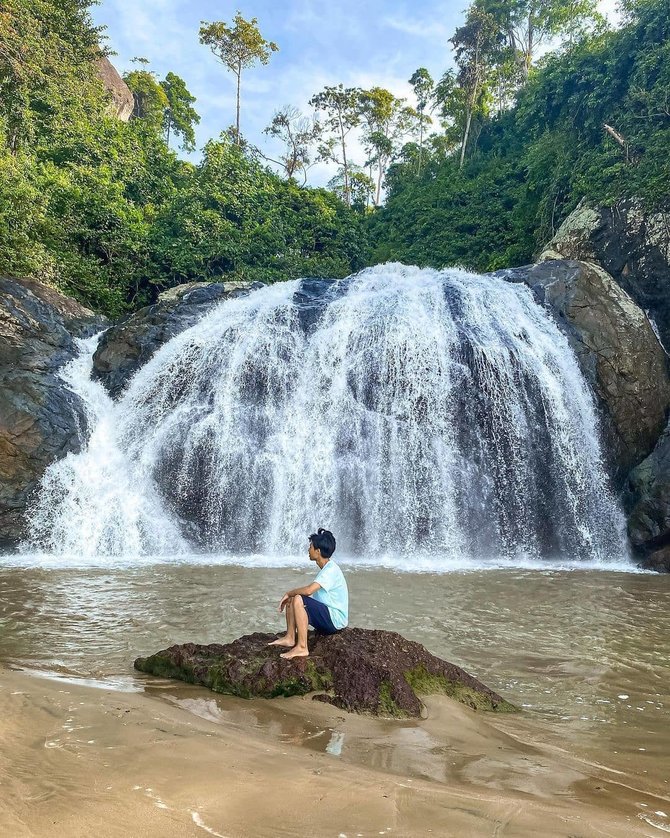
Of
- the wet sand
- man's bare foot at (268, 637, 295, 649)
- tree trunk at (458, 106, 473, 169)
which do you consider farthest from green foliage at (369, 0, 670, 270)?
the wet sand

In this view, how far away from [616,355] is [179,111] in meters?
42.7

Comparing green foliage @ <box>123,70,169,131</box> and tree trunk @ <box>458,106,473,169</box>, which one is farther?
green foliage @ <box>123,70,169,131</box>

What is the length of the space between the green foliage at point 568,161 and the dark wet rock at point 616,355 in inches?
143

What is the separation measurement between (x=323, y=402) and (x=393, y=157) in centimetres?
3275

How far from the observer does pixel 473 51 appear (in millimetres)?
35719

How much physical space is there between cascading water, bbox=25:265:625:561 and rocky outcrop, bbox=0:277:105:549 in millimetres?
399

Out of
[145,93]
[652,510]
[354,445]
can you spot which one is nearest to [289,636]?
[354,445]

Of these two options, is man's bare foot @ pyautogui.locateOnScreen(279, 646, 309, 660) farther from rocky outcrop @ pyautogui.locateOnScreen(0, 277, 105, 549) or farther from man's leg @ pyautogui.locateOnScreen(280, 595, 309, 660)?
rocky outcrop @ pyautogui.locateOnScreen(0, 277, 105, 549)

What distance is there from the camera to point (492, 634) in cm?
591

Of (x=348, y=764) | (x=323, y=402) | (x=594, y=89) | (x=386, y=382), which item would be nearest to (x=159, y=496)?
(x=323, y=402)

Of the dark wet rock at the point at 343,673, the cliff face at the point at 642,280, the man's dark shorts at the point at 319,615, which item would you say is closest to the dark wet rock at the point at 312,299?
the cliff face at the point at 642,280

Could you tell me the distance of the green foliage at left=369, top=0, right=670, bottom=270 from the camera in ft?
59.4

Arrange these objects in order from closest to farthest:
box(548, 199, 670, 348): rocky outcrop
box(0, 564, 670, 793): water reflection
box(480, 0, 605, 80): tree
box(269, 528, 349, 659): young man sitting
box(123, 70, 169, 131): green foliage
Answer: box(0, 564, 670, 793): water reflection < box(269, 528, 349, 659): young man sitting < box(548, 199, 670, 348): rocky outcrop < box(480, 0, 605, 80): tree < box(123, 70, 169, 131): green foliage

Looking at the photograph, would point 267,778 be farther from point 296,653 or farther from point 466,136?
point 466,136
